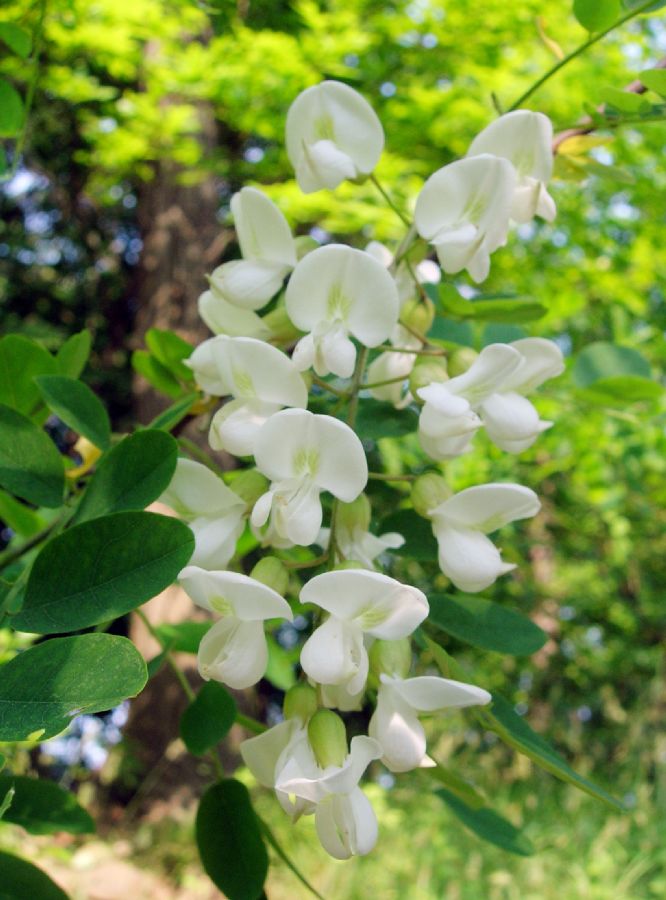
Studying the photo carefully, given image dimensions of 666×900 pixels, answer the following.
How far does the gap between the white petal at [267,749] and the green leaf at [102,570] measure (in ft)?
0.22

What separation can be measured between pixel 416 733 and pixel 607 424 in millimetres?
1318

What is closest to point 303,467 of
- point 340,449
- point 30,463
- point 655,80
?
point 340,449

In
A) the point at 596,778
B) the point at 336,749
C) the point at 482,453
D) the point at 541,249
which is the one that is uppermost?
the point at 336,749

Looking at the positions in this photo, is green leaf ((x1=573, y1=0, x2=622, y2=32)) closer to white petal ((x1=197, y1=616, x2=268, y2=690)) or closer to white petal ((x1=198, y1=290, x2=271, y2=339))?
white petal ((x1=198, y1=290, x2=271, y2=339))

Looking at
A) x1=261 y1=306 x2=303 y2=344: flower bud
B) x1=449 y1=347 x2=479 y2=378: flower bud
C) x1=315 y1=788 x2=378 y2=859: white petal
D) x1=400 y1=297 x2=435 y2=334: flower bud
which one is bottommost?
x1=315 y1=788 x2=378 y2=859: white petal

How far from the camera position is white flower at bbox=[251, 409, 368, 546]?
280 millimetres

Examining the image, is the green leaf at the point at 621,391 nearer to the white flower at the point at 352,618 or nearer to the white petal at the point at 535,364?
the white petal at the point at 535,364

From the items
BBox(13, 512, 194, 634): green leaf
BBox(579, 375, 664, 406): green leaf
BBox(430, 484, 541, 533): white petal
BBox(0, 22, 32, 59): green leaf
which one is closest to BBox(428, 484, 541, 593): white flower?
BBox(430, 484, 541, 533): white petal

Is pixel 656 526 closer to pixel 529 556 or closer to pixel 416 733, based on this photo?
pixel 529 556

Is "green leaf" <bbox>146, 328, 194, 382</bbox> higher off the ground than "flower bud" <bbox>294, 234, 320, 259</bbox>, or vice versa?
"flower bud" <bbox>294, 234, 320, 259</bbox>

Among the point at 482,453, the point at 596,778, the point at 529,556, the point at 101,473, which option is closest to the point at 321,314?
the point at 101,473

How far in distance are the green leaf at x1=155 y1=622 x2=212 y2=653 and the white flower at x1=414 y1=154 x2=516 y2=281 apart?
0.74 feet

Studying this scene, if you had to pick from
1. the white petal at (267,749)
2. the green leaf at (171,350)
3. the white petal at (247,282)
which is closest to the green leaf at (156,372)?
the green leaf at (171,350)

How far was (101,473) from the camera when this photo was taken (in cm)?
32
